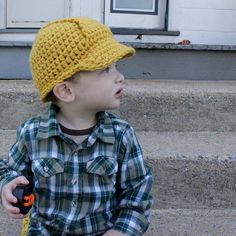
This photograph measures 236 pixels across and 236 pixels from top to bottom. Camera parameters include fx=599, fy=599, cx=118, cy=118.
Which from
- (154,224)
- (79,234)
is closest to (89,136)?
(79,234)

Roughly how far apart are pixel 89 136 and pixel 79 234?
33cm

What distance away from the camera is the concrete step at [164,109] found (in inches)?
124

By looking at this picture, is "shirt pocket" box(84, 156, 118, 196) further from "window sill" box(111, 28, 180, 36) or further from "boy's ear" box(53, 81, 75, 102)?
"window sill" box(111, 28, 180, 36)

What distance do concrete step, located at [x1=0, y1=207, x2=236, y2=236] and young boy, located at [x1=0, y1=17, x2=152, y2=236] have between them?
579mm

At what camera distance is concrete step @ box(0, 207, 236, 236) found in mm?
2541

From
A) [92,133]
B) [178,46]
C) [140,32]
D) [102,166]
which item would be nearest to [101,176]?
[102,166]

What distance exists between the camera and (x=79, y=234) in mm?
1968

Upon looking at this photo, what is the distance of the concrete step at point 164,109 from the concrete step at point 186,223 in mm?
588

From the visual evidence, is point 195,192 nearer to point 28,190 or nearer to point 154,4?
point 28,190

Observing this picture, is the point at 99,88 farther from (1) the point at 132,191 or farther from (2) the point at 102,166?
(1) the point at 132,191

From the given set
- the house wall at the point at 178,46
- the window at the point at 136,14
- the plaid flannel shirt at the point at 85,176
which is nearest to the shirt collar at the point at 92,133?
the plaid flannel shirt at the point at 85,176

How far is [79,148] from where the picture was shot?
6.32 feet

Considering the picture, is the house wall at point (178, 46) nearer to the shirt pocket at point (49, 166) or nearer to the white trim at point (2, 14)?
the white trim at point (2, 14)

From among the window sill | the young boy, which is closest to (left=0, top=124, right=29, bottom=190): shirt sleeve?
the young boy
